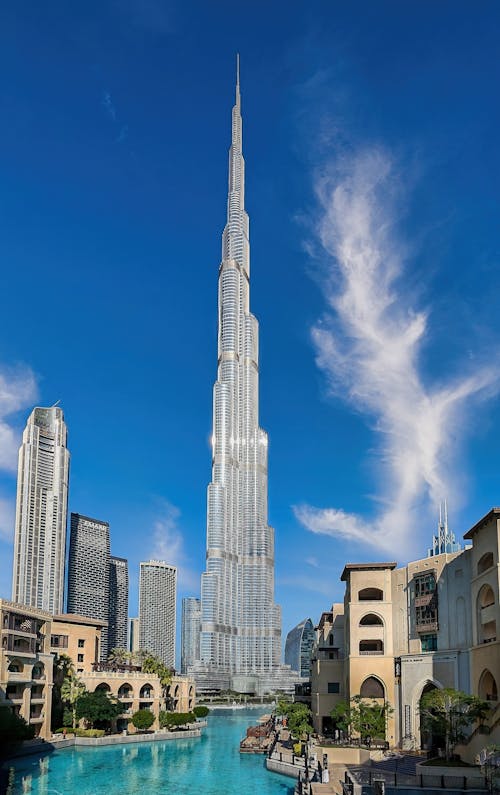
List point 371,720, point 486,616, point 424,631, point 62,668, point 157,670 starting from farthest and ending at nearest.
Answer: point 157,670
point 62,668
point 424,631
point 371,720
point 486,616

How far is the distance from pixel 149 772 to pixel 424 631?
73.4ft

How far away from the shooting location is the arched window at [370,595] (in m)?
59.2

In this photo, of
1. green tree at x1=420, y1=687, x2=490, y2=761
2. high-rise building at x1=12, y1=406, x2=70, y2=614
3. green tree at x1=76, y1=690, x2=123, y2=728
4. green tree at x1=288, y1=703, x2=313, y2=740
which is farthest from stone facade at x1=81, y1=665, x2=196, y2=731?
high-rise building at x1=12, y1=406, x2=70, y2=614

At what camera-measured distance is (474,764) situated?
1635 inches

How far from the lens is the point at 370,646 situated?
59312mm

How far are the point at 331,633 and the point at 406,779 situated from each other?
115ft

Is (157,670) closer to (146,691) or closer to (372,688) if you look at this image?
(146,691)

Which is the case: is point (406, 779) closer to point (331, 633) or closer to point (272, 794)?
point (272, 794)

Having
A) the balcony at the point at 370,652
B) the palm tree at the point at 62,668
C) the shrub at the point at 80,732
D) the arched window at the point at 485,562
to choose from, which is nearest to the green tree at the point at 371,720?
the balcony at the point at 370,652

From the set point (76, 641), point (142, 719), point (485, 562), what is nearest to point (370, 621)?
point (485, 562)

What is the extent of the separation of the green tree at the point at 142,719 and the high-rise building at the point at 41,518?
345 ft

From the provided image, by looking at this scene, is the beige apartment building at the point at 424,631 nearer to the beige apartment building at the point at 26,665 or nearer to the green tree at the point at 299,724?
the green tree at the point at 299,724

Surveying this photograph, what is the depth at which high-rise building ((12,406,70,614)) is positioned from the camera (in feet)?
586

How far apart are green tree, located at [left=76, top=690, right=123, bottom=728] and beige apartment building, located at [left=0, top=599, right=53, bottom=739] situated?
544 cm
